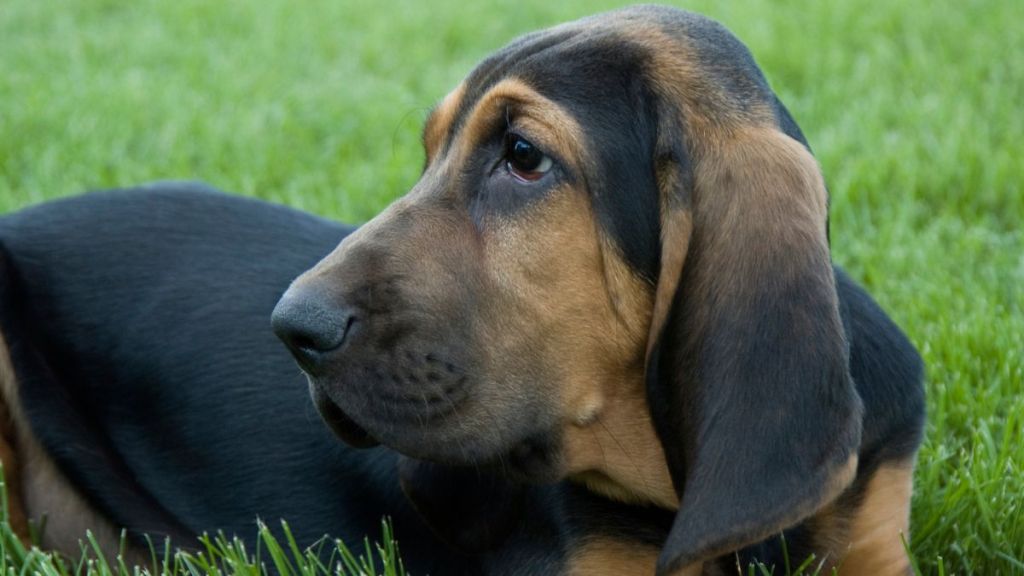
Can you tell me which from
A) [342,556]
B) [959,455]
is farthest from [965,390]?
[342,556]

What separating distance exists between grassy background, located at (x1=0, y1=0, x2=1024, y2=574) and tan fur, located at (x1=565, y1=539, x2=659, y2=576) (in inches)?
37.6

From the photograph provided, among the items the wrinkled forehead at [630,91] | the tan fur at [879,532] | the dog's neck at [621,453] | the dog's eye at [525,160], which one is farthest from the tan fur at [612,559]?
the dog's eye at [525,160]

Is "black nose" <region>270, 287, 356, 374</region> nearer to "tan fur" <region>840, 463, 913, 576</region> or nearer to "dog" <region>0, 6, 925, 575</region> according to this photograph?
"dog" <region>0, 6, 925, 575</region>

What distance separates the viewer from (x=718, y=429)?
310cm

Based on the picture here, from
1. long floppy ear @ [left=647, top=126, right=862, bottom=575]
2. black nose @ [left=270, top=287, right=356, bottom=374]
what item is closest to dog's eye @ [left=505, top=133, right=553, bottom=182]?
long floppy ear @ [left=647, top=126, right=862, bottom=575]

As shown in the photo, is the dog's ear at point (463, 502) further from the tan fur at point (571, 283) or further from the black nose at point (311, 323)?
the black nose at point (311, 323)

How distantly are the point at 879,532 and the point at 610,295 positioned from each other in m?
0.99

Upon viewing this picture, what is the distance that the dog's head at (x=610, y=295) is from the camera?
3090 mm

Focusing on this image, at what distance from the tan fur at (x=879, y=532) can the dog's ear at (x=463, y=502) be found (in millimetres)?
871

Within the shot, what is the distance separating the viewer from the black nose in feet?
10.5

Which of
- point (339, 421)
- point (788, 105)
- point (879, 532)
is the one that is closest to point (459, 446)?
point (339, 421)

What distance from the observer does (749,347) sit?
310 cm

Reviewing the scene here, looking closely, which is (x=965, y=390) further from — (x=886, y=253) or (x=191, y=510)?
(x=191, y=510)

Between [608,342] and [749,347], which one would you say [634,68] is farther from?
[749,347]
